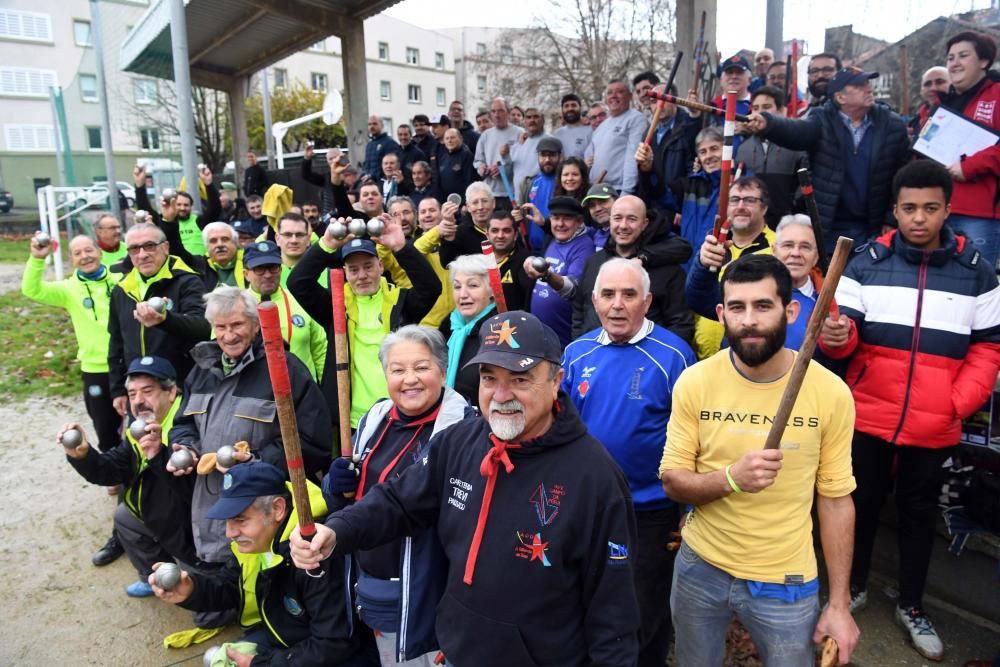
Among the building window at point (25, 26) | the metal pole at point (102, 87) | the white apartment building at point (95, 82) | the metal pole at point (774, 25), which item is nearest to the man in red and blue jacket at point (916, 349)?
the metal pole at point (774, 25)

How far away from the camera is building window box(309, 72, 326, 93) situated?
4797 cm

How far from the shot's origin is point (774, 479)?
2336 mm

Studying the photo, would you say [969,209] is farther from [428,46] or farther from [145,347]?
[428,46]

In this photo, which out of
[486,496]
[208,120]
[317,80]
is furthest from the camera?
[317,80]

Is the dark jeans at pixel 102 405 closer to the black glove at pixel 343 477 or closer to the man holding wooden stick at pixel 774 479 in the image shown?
the black glove at pixel 343 477

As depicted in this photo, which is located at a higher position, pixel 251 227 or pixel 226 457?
pixel 251 227

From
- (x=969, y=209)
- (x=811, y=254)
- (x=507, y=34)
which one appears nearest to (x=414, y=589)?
(x=811, y=254)

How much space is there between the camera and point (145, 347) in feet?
16.6

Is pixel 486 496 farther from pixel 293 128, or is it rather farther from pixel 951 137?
pixel 293 128

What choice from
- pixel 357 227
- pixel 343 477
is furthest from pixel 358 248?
pixel 343 477

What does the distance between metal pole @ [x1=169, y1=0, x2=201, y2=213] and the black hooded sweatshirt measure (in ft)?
23.4

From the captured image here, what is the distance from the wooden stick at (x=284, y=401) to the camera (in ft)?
6.21

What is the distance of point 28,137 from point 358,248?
136 ft

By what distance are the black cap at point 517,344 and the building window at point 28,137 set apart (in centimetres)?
4223
